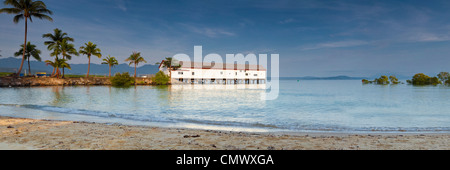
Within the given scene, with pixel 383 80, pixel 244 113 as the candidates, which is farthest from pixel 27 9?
pixel 383 80

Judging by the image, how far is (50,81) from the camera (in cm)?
4553

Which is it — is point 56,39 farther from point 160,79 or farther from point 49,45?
point 160,79

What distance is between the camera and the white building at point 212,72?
2462 inches

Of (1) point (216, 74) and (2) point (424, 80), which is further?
(2) point (424, 80)

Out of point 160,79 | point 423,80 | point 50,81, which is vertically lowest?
point 50,81

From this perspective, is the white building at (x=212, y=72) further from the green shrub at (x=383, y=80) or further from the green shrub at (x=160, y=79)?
the green shrub at (x=383, y=80)

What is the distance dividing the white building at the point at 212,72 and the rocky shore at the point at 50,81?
7767mm

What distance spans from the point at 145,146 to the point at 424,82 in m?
86.2

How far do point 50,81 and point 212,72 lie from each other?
36938 mm

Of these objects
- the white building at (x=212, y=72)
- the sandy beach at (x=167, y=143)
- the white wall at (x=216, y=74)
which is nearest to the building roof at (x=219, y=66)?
the white building at (x=212, y=72)

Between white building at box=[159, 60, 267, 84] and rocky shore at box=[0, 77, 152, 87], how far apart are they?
7767 mm

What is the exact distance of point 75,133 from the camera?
6309 millimetres
